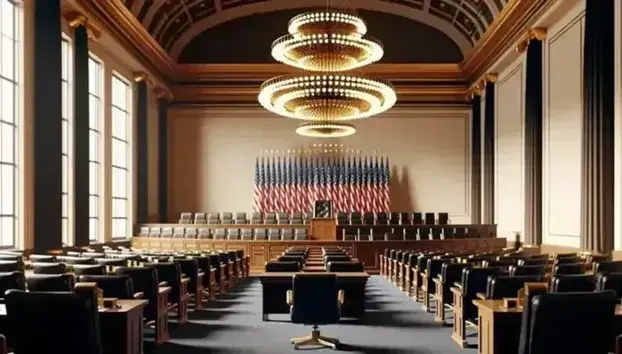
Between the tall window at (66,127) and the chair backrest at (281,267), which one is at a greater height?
the tall window at (66,127)

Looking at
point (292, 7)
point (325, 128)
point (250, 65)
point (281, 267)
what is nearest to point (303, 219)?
point (325, 128)

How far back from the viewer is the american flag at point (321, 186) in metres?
24.6

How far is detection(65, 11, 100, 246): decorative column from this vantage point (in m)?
16.4

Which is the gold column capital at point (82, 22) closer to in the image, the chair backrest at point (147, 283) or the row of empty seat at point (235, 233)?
the row of empty seat at point (235, 233)

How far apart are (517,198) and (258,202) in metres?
8.79

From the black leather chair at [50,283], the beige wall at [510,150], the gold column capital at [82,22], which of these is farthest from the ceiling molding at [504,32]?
the black leather chair at [50,283]

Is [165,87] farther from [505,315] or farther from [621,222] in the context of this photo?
[505,315]

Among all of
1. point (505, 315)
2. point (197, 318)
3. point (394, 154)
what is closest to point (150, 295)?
point (197, 318)

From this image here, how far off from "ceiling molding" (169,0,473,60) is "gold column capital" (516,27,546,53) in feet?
24.4

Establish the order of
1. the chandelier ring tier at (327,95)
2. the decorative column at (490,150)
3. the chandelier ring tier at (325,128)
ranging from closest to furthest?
the chandelier ring tier at (327,95) → the chandelier ring tier at (325,128) → the decorative column at (490,150)

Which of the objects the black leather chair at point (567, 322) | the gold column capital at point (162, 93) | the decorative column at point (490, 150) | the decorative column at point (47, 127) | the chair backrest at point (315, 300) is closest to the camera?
the black leather chair at point (567, 322)

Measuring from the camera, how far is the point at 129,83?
21.9m

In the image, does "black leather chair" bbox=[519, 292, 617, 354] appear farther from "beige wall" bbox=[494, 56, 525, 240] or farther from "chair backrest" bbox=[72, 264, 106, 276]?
"beige wall" bbox=[494, 56, 525, 240]

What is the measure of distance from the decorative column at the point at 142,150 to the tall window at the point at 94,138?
2.78 m
